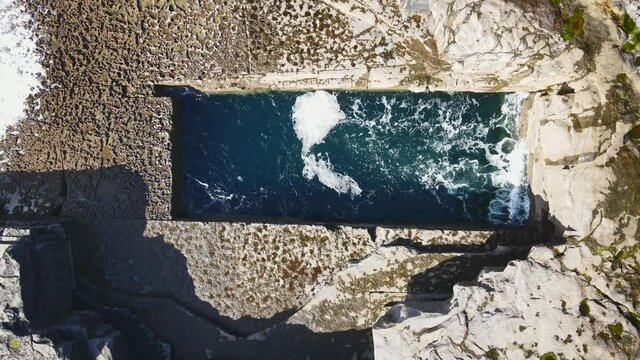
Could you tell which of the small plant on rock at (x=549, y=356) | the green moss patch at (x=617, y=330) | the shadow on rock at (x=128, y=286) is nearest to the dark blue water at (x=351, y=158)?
the shadow on rock at (x=128, y=286)

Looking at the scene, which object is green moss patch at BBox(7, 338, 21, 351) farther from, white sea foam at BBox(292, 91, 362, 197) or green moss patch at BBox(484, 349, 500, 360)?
green moss patch at BBox(484, 349, 500, 360)

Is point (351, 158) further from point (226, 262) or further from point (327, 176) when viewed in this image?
point (226, 262)

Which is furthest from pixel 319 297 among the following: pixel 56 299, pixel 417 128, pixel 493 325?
pixel 56 299

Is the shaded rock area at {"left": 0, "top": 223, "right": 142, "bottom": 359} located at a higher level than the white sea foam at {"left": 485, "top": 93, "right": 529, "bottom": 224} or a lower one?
lower

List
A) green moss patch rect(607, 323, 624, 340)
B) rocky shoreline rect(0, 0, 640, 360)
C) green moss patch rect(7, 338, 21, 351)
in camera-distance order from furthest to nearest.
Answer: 1. green moss patch rect(7, 338, 21, 351)
2. rocky shoreline rect(0, 0, 640, 360)
3. green moss patch rect(607, 323, 624, 340)

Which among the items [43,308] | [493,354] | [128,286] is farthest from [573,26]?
[43,308]

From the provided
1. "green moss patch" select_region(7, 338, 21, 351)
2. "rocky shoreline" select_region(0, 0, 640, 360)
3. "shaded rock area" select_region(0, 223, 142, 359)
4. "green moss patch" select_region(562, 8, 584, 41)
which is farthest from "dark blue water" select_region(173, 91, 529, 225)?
"green moss patch" select_region(7, 338, 21, 351)

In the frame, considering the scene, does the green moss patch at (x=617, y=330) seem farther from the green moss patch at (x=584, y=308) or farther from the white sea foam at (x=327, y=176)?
the white sea foam at (x=327, y=176)
